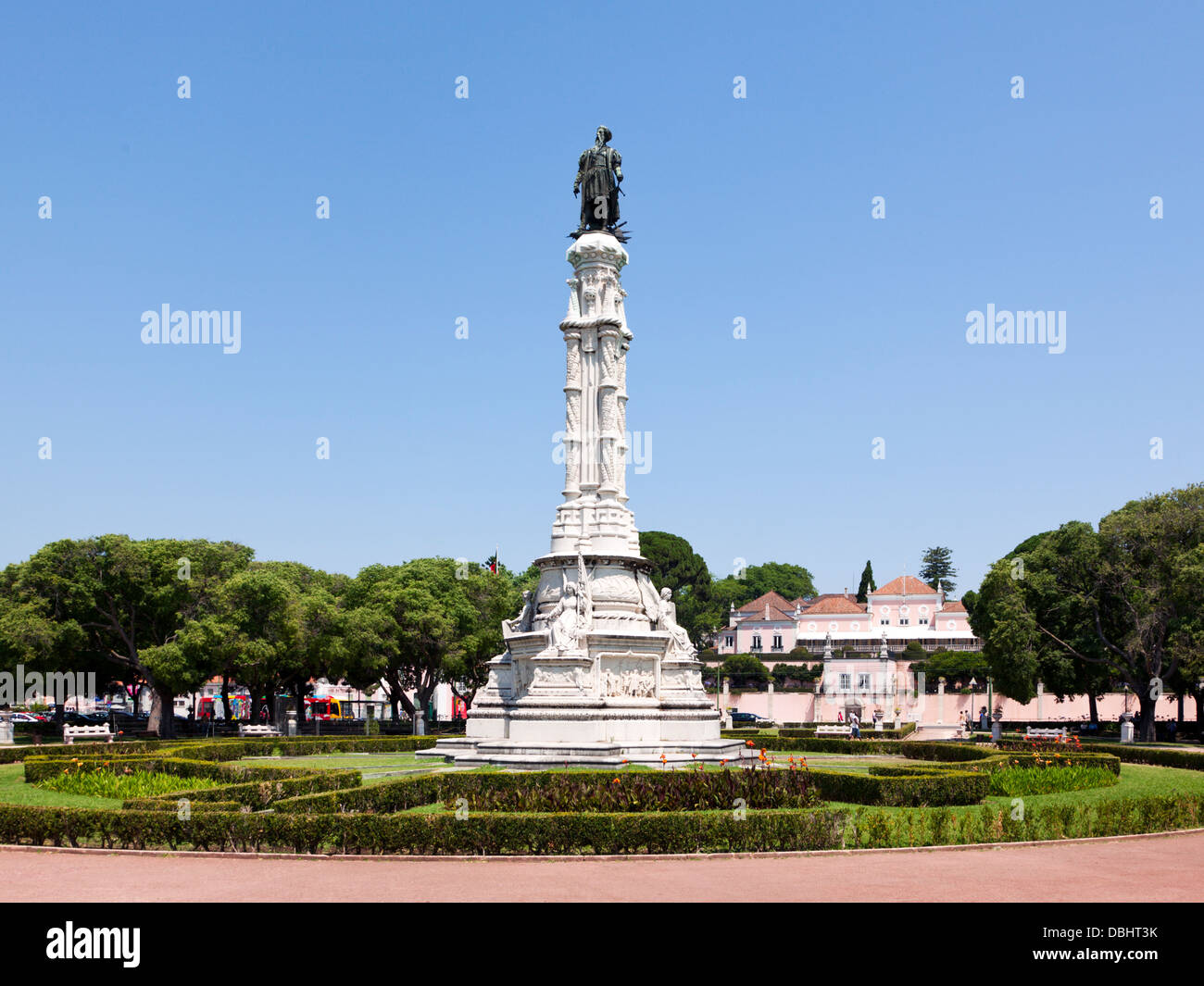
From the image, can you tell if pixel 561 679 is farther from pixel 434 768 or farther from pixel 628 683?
pixel 434 768

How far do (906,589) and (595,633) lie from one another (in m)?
87.6

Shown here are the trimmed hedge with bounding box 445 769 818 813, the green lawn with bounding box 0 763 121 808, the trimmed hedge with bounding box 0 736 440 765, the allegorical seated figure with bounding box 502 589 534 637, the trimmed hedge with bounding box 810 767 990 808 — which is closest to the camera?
the trimmed hedge with bounding box 445 769 818 813

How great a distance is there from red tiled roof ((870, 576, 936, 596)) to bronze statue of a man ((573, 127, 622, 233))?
83.0 metres

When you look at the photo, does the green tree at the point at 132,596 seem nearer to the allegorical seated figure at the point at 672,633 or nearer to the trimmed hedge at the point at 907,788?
the allegorical seated figure at the point at 672,633

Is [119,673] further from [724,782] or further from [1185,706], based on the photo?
[1185,706]

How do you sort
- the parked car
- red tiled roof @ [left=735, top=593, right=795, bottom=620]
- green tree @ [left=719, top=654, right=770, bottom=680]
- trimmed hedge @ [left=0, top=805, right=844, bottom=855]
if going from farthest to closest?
red tiled roof @ [left=735, top=593, right=795, bottom=620] < green tree @ [left=719, top=654, right=770, bottom=680] < the parked car < trimmed hedge @ [left=0, top=805, right=844, bottom=855]

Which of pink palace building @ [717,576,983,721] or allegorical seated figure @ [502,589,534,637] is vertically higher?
allegorical seated figure @ [502,589,534,637]

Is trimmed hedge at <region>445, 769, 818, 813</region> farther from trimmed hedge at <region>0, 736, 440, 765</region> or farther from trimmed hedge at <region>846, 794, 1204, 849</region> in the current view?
trimmed hedge at <region>0, 736, 440, 765</region>

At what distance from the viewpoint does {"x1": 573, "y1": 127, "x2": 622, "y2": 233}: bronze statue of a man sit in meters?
44.7

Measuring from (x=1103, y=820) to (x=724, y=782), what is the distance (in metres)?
7.57

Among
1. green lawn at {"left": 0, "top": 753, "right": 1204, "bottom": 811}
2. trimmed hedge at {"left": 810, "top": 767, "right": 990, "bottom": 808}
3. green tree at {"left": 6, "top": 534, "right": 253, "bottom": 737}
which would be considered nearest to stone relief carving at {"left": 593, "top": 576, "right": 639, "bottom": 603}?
green lawn at {"left": 0, "top": 753, "right": 1204, "bottom": 811}

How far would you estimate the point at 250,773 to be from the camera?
29.8 m

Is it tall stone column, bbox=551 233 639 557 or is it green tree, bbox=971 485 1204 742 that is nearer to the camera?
tall stone column, bbox=551 233 639 557

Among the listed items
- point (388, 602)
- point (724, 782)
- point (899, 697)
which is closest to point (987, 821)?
point (724, 782)
